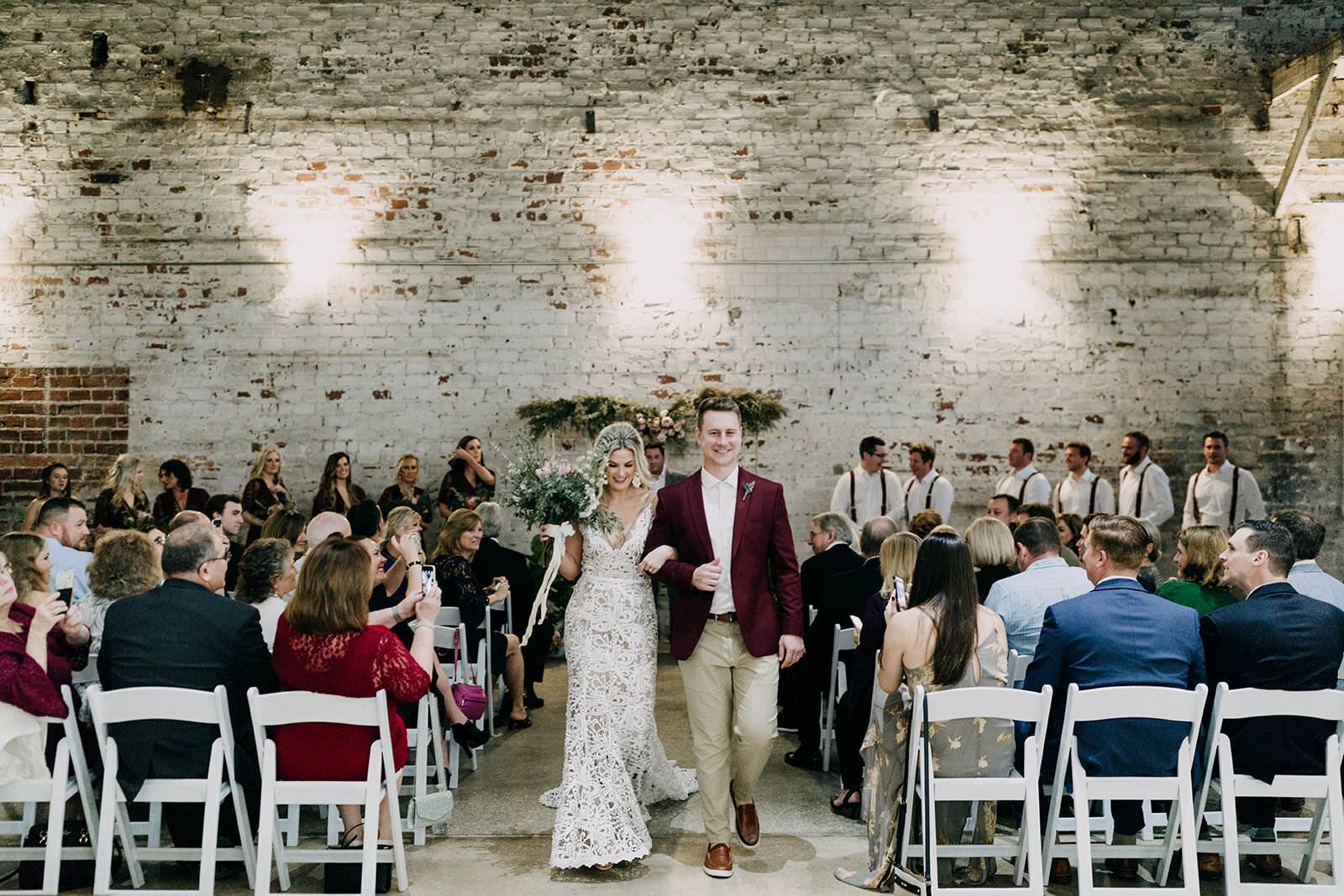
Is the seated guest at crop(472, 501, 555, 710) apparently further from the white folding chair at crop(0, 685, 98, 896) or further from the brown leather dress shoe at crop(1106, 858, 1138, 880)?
the brown leather dress shoe at crop(1106, 858, 1138, 880)

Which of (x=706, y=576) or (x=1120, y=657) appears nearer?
(x=1120, y=657)

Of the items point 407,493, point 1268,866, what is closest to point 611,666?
point 1268,866

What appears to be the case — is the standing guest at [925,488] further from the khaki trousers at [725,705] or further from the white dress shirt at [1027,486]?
the khaki trousers at [725,705]

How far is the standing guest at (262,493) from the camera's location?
831cm

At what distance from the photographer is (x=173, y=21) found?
8.88 metres

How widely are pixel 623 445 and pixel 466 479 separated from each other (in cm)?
474

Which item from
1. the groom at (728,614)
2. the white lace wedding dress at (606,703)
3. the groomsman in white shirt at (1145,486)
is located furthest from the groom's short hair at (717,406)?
the groomsman in white shirt at (1145,486)

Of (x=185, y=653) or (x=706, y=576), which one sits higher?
(x=706, y=576)

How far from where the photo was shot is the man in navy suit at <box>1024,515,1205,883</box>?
346 centimetres

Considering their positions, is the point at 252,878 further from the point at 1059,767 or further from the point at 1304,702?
the point at 1304,702

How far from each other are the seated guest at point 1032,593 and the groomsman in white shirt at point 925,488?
13.5 feet

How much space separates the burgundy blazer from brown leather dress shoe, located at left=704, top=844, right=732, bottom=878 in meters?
0.70

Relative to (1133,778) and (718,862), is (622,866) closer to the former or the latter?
(718,862)

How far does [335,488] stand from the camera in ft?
27.9
